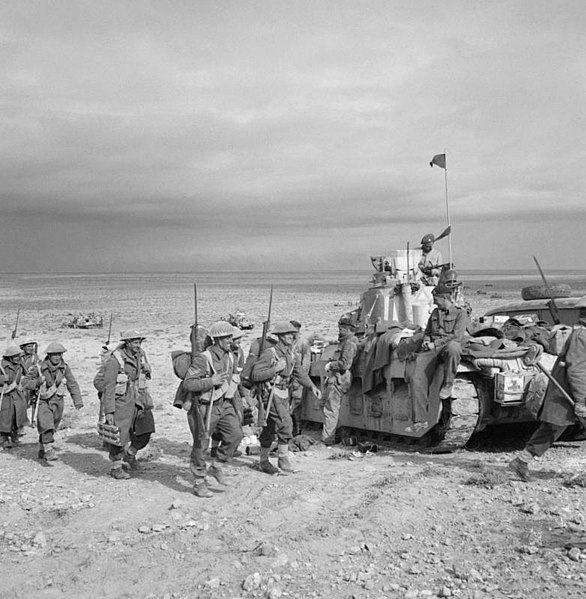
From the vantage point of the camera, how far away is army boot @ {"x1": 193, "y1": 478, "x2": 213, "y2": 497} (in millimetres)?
8992

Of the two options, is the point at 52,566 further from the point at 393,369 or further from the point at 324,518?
the point at 393,369

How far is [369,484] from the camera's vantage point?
30.5 feet

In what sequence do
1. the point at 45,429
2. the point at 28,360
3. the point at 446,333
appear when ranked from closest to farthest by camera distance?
the point at 446,333
the point at 45,429
the point at 28,360

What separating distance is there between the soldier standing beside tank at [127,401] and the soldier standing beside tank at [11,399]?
2588 mm

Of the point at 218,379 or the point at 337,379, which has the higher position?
the point at 218,379

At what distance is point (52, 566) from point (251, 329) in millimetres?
25115

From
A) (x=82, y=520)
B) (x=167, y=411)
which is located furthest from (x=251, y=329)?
(x=82, y=520)

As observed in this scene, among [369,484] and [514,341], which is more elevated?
[514,341]

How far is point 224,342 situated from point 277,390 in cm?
116

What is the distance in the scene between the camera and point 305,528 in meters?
7.68

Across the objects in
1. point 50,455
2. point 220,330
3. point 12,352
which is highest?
point 220,330

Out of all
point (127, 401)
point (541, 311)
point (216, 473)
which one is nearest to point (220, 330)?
point (216, 473)

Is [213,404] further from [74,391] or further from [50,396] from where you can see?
[50,396]

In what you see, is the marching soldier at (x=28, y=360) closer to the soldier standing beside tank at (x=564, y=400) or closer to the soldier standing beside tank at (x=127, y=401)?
the soldier standing beside tank at (x=127, y=401)
